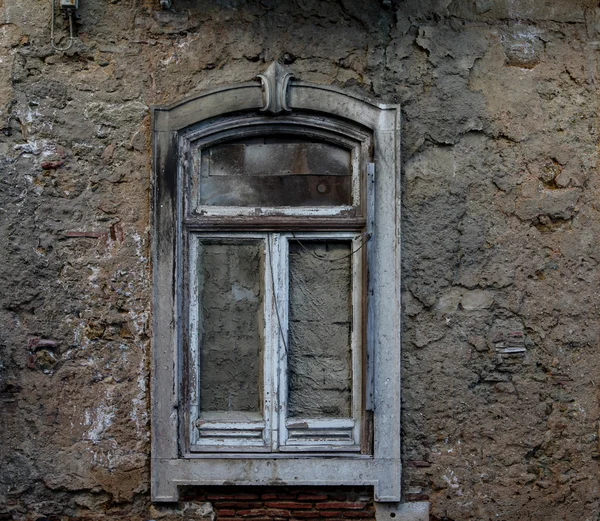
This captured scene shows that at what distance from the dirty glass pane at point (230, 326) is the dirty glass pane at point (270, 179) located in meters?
0.25

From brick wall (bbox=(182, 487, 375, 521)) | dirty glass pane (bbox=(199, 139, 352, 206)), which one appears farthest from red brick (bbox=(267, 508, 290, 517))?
dirty glass pane (bbox=(199, 139, 352, 206))

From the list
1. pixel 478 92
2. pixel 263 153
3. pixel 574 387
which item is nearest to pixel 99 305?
pixel 263 153

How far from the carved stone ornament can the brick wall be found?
6.32 feet

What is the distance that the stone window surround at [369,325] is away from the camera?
11.2 feet

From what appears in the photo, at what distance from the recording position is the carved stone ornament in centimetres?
345

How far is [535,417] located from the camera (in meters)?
3.46

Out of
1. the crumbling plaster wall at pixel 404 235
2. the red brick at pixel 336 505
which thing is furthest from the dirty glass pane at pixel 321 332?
the red brick at pixel 336 505

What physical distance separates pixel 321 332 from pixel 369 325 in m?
0.27

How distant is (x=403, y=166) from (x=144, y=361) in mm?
1649

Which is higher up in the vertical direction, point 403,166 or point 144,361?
point 403,166

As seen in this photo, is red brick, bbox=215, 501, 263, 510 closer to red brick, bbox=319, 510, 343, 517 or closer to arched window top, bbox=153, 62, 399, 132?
red brick, bbox=319, 510, 343, 517

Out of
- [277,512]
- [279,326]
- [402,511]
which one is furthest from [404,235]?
[277,512]

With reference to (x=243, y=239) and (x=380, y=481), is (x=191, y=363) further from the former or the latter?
(x=380, y=481)

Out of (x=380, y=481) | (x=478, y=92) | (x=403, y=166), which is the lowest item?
(x=380, y=481)
